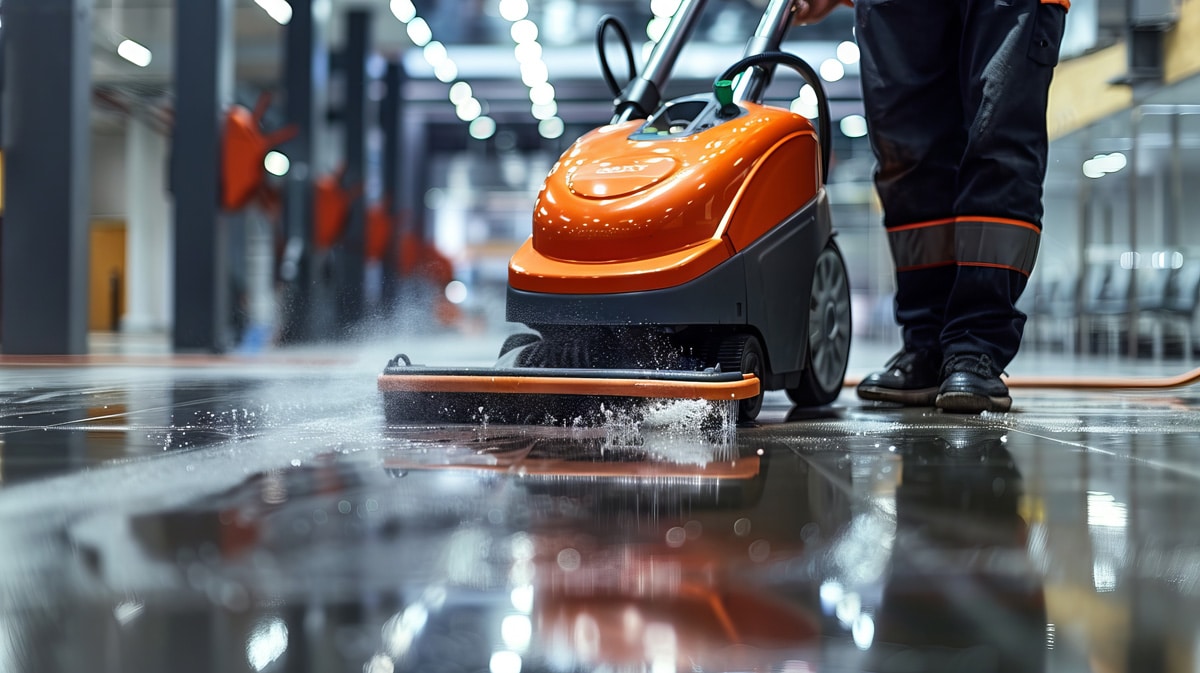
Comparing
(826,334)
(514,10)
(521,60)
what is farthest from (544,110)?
(826,334)

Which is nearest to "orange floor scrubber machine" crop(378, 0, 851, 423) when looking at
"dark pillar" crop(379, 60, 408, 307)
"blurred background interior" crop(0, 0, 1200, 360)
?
"blurred background interior" crop(0, 0, 1200, 360)

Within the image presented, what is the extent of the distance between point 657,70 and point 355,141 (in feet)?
34.9

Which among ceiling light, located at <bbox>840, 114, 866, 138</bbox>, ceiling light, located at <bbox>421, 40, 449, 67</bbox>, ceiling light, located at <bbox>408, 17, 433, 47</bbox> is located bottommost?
ceiling light, located at <bbox>840, 114, 866, 138</bbox>

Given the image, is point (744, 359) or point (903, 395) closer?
point (744, 359)

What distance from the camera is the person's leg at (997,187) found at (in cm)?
236

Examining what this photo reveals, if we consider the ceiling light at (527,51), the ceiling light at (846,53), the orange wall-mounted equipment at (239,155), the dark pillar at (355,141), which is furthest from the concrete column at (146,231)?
the orange wall-mounted equipment at (239,155)

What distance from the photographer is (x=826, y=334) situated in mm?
2451

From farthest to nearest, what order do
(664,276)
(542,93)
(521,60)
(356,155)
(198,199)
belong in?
(542,93)
(521,60)
(356,155)
(198,199)
(664,276)

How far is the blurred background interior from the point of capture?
564 centimetres

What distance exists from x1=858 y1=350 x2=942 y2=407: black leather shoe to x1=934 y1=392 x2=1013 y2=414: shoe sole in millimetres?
274

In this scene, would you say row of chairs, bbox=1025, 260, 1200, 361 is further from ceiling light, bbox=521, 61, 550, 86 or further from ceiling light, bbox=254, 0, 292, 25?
ceiling light, bbox=521, 61, 550, 86

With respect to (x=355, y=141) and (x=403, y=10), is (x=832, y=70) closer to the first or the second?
(x=403, y=10)

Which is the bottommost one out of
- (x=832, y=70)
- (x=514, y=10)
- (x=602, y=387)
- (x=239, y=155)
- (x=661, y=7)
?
(x=602, y=387)

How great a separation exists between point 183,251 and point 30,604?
6.49 metres
